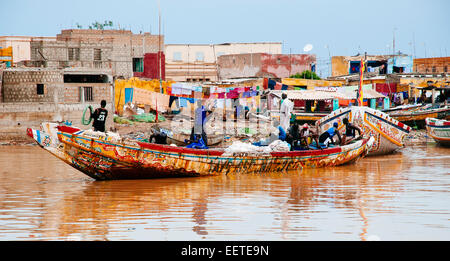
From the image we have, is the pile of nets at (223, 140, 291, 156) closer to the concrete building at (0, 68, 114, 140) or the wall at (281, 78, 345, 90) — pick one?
the concrete building at (0, 68, 114, 140)

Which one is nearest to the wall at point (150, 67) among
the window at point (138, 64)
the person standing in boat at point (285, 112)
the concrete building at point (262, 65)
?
the window at point (138, 64)

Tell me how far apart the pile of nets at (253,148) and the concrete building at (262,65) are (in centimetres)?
2817

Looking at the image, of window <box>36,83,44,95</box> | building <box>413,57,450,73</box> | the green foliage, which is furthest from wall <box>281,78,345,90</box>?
window <box>36,83,44,95</box>

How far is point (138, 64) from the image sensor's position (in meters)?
41.3

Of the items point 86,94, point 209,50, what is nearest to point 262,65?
point 209,50

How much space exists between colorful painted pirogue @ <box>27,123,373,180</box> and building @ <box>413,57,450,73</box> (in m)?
34.4

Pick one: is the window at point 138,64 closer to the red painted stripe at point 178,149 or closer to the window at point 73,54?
the window at point 73,54

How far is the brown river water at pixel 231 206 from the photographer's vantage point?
300 inches

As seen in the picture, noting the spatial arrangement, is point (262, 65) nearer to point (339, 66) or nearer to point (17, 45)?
point (339, 66)

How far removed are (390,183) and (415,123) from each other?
14.1 m

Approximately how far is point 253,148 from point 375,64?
31.8m

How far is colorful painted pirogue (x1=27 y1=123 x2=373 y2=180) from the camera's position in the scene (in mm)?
11477
